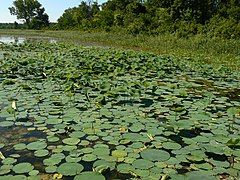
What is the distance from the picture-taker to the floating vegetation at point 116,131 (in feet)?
10.3

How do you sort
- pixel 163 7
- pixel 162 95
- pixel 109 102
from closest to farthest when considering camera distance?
pixel 109 102 < pixel 162 95 < pixel 163 7

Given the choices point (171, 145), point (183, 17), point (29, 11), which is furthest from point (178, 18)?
point (29, 11)

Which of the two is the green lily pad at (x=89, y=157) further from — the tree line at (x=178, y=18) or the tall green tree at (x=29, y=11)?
the tall green tree at (x=29, y=11)

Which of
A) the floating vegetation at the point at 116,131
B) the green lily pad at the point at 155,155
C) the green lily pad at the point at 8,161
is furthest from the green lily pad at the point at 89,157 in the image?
the green lily pad at the point at 8,161

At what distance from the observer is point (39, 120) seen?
4492 mm

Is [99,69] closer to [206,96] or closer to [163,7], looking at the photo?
[206,96]

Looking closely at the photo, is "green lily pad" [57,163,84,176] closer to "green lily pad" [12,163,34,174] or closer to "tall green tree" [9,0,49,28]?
"green lily pad" [12,163,34,174]

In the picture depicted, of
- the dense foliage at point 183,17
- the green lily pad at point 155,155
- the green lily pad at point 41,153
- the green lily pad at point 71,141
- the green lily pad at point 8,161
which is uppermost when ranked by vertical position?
the dense foliage at point 183,17

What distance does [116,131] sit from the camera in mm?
4156

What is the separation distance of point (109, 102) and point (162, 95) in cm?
118

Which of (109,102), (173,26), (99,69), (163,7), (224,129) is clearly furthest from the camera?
(163,7)

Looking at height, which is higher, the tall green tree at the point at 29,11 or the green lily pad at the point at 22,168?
the tall green tree at the point at 29,11

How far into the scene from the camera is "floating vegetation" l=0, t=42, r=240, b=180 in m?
3.15

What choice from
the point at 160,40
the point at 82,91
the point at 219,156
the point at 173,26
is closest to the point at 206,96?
the point at 82,91
